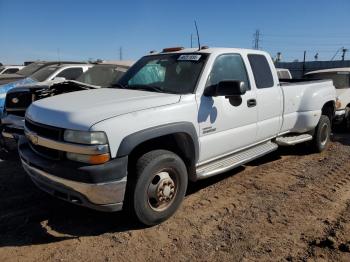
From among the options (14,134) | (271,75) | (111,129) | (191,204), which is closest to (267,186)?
(191,204)

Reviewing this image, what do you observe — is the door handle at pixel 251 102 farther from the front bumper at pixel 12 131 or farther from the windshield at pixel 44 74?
the windshield at pixel 44 74

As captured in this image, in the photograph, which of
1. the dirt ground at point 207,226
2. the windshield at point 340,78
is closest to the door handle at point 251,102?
the dirt ground at point 207,226

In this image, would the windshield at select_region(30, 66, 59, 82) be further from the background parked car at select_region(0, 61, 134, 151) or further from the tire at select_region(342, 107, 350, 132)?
the tire at select_region(342, 107, 350, 132)

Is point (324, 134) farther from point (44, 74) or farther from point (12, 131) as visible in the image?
point (44, 74)

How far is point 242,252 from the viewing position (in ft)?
12.1

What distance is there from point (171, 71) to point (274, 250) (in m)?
2.48

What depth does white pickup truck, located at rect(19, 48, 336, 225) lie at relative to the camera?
3637mm

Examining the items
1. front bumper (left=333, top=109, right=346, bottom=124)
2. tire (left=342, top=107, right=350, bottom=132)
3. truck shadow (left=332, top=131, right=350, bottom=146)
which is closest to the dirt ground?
truck shadow (left=332, top=131, right=350, bottom=146)

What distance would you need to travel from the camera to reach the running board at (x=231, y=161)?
15.5 feet

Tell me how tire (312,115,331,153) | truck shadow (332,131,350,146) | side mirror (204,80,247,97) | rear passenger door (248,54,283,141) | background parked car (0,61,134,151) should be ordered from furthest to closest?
truck shadow (332,131,350,146) < tire (312,115,331,153) < background parked car (0,61,134,151) < rear passenger door (248,54,283,141) < side mirror (204,80,247,97)

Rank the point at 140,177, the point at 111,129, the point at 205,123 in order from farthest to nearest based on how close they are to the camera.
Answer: the point at 205,123 < the point at 140,177 < the point at 111,129

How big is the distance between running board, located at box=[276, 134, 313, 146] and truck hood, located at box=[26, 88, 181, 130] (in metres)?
2.59

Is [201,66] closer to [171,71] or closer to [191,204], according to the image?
[171,71]

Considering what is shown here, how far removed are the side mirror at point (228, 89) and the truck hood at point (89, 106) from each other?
47 centimetres
